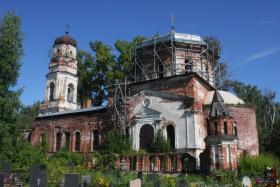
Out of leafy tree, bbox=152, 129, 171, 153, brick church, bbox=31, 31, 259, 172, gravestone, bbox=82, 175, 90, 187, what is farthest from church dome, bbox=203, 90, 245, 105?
gravestone, bbox=82, 175, 90, 187

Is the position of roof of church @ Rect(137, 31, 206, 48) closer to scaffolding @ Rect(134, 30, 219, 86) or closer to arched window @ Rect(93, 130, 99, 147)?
scaffolding @ Rect(134, 30, 219, 86)

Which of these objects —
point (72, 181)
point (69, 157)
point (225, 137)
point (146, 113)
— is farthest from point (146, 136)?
point (72, 181)

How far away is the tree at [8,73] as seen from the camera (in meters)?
19.8

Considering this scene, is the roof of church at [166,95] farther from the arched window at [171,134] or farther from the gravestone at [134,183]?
the gravestone at [134,183]

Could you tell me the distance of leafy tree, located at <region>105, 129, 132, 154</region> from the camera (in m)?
22.8

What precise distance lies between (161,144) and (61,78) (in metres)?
16.4

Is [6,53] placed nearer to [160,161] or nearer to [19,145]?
[19,145]

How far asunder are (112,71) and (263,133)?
56.3 ft

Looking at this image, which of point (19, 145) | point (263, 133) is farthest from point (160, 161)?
point (263, 133)

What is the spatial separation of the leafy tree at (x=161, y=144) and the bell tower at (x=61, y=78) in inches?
578

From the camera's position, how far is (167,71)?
27.4 metres

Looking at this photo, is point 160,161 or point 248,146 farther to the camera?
point 248,146

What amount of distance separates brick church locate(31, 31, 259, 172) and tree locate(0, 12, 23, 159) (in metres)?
7.44

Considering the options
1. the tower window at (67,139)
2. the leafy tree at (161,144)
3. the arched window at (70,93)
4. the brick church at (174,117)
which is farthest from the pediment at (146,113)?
the arched window at (70,93)
